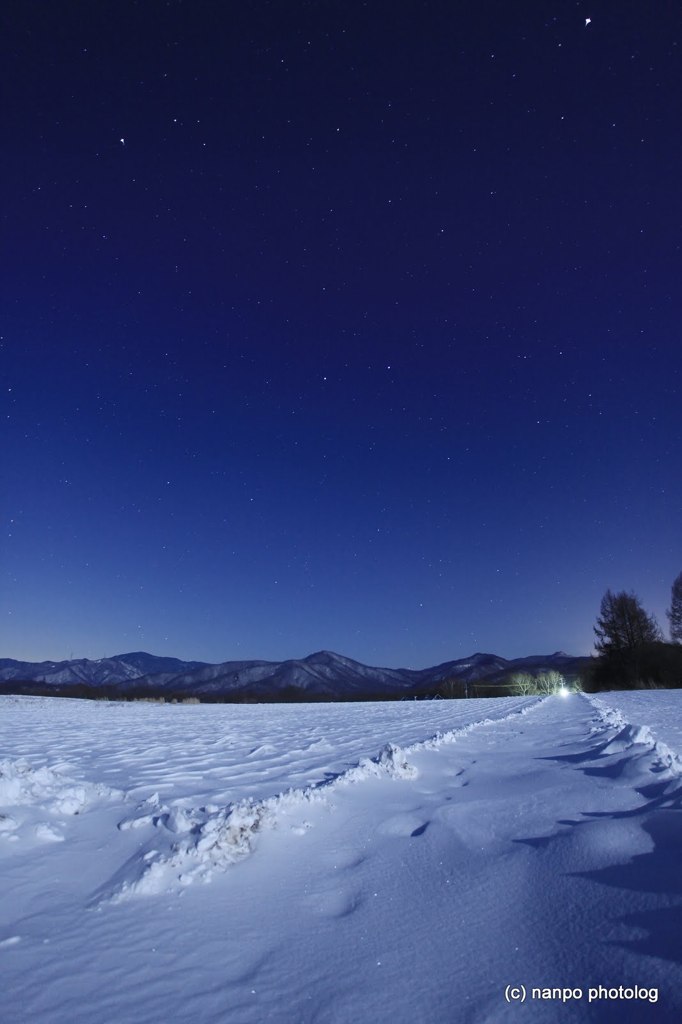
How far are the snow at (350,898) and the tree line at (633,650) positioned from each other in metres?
35.1

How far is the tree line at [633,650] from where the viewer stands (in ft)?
112

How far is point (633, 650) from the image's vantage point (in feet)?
125

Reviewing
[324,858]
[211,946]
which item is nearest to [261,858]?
[324,858]

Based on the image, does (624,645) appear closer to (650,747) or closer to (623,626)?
(623,626)

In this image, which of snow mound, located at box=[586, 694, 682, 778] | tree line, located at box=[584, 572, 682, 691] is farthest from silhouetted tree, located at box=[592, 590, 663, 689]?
snow mound, located at box=[586, 694, 682, 778]

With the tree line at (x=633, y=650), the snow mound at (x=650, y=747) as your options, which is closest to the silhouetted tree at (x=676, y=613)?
the tree line at (x=633, y=650)

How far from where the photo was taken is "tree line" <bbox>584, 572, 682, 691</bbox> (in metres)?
34.2

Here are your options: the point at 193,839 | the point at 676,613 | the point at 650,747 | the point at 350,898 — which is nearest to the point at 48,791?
the point at 193,839

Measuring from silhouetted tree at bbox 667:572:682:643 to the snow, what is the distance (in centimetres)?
3922

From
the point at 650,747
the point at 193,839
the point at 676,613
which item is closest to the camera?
the point at 193,839

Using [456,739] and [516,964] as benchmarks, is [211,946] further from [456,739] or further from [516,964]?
[456,739]

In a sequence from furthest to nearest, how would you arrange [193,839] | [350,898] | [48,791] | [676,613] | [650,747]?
[676,613] < [650,747] < [48,791] < [193,839] < [350,898]

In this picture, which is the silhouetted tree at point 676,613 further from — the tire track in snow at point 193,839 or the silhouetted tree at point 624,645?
the tire track in snow at point 193,839

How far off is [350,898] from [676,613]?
140ft
